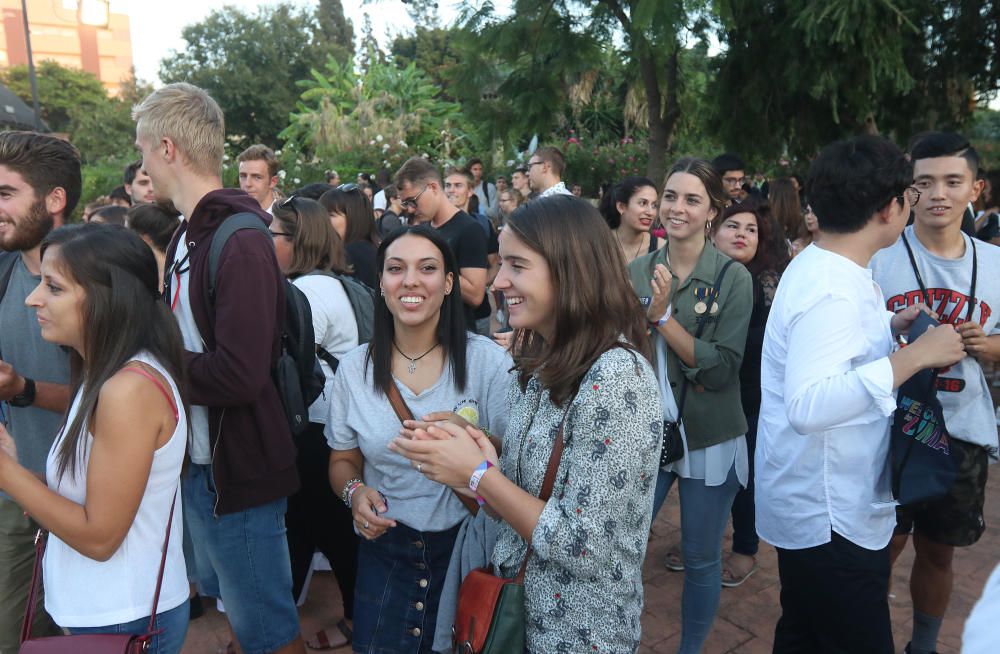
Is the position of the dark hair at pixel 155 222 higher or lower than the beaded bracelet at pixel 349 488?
higher

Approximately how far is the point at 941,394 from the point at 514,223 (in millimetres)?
2106

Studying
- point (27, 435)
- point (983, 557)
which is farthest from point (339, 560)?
point (983, 557)

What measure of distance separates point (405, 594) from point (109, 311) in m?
1.25

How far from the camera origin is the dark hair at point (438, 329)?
2.36 meters

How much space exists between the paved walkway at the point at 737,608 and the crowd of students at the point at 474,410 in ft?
1.31

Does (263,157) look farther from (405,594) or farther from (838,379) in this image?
(838,379)

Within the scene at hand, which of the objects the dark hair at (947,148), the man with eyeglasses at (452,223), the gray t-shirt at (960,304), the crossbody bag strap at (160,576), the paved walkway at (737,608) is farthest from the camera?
the man with eyeglasses at (452,223)

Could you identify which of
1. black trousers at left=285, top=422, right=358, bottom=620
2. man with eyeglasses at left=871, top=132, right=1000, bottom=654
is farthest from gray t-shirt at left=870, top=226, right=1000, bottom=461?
black trousers at left=285, top=422, right=358, bottom=620

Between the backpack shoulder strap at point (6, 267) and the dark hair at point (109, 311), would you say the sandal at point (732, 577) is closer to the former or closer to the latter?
the dark hair at point (109, 311)

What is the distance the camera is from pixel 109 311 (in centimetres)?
192

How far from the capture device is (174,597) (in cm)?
196

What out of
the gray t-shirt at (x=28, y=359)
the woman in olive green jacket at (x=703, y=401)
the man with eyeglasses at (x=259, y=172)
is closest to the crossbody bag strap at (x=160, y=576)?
the gray t-shirt at (x=28, y=359)

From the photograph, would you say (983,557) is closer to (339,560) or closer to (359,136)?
(339,560)

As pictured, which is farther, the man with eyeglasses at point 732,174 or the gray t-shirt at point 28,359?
the man with eyeglasses at point 732,174
